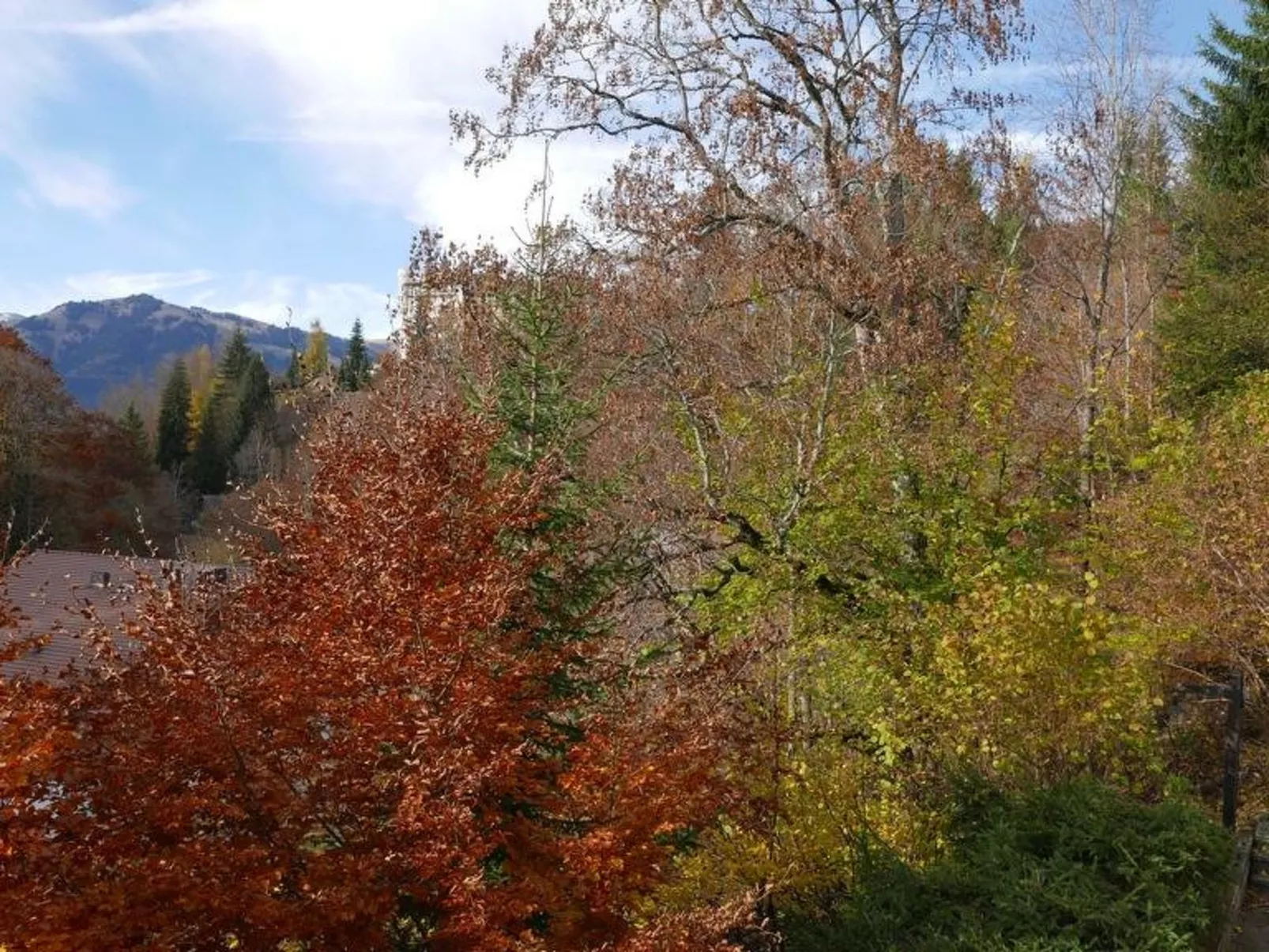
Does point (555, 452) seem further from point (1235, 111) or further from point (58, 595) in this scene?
point (58, 595)

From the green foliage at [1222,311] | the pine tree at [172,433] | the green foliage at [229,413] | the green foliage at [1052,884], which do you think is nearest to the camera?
the green foliage at [1052,884]

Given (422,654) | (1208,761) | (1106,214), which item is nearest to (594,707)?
(422,654)

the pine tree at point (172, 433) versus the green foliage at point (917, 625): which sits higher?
the pine tree at point (172, 433)

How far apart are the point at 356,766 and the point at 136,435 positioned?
5247cm

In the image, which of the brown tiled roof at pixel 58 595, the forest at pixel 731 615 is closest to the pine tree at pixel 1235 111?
the forest at pixel 731 615

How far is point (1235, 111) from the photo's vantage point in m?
20.2

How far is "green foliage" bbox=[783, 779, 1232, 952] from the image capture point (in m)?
6.43

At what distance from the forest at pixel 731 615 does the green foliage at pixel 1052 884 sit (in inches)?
1.7

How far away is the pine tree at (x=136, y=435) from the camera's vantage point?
167ft

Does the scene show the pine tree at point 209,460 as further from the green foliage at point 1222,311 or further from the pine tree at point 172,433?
the green foliage at point 1222,311

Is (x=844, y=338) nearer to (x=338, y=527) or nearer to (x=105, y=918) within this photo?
(x=338, y=527)

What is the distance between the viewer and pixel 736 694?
29.8 ft

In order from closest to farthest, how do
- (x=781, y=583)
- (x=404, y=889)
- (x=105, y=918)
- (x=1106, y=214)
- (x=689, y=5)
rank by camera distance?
1. (x=105, y=918)
2. (x=404, y=889)
3. (x=781, y=583)
4. (x=689, y=5)
5. (x=1106, y=214)

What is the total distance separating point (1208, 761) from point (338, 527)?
1094 cm
